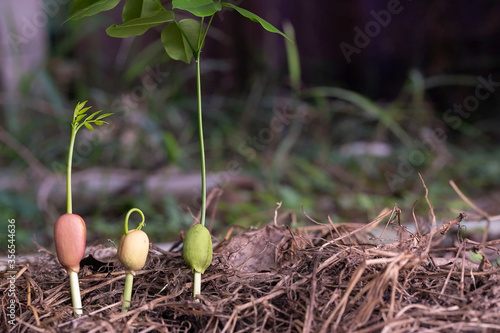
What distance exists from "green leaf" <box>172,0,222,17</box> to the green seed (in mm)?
216

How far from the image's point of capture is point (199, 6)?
497mm

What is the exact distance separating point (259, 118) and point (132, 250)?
8.17 feet

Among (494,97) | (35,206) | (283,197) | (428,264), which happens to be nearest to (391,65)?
(494,97)

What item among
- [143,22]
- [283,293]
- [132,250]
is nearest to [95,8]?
[143,22]

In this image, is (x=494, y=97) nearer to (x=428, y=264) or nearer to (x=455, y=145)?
(x=455, y=145)

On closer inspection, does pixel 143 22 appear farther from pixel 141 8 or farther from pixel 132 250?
pixel 132 250

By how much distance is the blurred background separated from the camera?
1.89 m

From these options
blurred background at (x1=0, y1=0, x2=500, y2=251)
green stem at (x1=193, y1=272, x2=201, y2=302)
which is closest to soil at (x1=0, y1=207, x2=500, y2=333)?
green stem at (x1=193, y1=272, x2=201, y2=302)

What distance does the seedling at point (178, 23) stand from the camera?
1.63 feet

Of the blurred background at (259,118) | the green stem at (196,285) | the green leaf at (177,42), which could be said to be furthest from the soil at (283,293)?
the green leaf at (177,42)

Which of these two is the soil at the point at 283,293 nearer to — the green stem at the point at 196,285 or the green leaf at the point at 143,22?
the green stem at the point at 196,285

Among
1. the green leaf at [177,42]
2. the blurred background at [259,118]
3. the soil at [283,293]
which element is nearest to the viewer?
the soil at [283,293]

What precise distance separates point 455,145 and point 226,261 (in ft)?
9.71

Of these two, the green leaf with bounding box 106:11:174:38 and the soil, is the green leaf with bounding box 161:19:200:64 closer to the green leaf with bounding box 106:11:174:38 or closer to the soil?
the green leaf with bounding box 106:11:174:38
